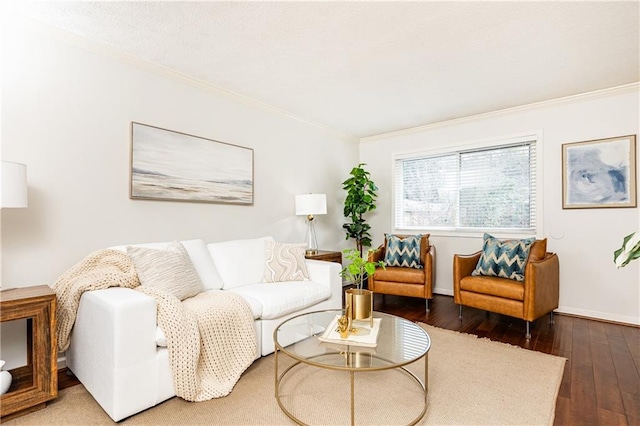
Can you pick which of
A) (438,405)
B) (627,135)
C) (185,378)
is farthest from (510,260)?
(185,378)

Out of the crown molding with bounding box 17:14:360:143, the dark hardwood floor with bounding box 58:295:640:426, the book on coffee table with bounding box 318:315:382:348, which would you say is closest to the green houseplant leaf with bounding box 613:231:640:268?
the dark hardwood floor with bounding box 58:295:640:426

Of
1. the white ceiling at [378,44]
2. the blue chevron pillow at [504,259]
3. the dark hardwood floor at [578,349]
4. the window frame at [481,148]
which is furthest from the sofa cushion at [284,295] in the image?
the window frame at [481,148]

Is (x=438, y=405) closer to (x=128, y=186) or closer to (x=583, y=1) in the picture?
(x=583, y=1)

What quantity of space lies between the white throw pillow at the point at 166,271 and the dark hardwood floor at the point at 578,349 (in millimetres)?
775

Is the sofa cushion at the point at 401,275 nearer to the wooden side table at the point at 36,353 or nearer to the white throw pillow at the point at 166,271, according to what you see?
the white throw pillow at the point at 166,271

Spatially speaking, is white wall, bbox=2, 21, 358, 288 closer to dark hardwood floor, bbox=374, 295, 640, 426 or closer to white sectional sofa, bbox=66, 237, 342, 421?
white sectional sofa, bbox=66, 237, 342, 421

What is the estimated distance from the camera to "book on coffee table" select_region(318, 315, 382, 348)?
1791mm

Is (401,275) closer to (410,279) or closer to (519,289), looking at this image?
(410,279)

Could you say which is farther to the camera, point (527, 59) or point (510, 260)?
point (510, 260)

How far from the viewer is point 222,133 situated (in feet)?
10.9

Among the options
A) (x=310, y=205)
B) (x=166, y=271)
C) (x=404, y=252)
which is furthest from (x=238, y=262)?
(x=404, y=252)

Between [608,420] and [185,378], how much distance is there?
2.18 metres

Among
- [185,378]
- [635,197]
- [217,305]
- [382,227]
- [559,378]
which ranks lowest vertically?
[559,378]

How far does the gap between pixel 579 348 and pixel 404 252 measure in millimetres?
1786
